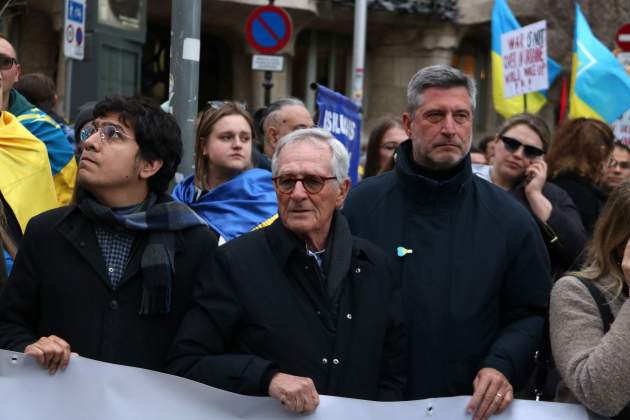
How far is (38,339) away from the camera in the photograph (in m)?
4.05

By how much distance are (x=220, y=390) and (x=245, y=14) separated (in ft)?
64.4

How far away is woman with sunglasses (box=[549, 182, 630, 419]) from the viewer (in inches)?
145

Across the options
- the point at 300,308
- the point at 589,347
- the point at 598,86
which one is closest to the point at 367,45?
the point at 598,86

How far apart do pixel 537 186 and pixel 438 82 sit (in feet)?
6.31

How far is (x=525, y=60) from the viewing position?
13430 mm

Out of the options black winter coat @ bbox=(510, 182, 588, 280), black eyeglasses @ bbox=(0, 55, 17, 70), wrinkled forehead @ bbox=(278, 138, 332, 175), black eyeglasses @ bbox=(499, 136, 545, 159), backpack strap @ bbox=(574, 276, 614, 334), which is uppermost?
black eyeglasses @ bbox=(0, 55, 17, 70)

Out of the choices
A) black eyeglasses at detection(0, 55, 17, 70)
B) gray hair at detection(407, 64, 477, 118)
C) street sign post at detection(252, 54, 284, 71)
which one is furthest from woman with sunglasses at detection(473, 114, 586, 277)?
street sign post at detection(252, 54, 284, 71)

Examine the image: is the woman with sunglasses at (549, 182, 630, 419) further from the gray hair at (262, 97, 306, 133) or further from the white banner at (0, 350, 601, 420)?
the gray hair at (262, 97, 306, 133)

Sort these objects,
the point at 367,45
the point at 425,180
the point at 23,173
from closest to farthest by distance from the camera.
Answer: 1. the point at 425,180
2. the point at 23,173
3. the point at 367,45

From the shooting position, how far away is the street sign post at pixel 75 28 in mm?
10805

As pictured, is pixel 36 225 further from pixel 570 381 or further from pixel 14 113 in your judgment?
pixel 14 113

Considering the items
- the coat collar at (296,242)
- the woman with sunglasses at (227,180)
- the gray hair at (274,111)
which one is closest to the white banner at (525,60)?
the gray hair at (274,111)

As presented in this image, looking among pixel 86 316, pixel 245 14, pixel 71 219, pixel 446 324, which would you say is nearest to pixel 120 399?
pixel 86 316

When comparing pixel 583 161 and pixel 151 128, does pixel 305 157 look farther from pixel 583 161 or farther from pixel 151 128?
pixel 583 161
